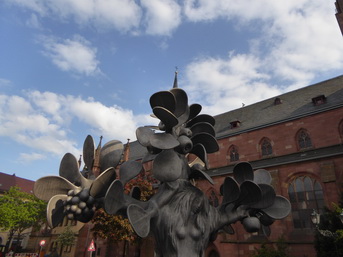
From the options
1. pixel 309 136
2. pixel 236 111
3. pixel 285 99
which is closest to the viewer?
pixel 309 136

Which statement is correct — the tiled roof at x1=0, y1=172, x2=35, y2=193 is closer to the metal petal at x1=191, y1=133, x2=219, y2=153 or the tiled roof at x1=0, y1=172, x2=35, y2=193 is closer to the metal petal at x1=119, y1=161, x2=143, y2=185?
the metal petal at x1=119, y1=161, x2=143, y2=185

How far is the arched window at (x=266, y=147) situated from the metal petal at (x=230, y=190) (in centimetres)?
1879

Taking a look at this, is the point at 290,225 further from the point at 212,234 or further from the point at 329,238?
the point at 212,234

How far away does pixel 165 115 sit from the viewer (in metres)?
3.52

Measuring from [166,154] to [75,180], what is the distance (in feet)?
4.26

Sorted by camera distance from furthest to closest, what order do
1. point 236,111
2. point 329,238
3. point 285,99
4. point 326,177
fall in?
point 236,111, point 285,99, point 326,177, point 329,238

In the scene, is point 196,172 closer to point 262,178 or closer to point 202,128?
point 202,128

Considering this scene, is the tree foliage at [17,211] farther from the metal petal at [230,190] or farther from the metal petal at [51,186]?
the metal petal at [230,190]

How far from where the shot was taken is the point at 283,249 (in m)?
15.2

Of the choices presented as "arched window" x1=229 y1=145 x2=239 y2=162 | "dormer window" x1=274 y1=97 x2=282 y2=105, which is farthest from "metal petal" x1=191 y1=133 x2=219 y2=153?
"dormer window" x1=274 y1=97 x2=282 y2=105

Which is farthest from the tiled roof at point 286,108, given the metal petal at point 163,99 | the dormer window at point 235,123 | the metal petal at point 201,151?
the metal petal at point 163,99

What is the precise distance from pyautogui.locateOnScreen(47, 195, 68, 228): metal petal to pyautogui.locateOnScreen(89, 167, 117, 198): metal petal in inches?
16.0

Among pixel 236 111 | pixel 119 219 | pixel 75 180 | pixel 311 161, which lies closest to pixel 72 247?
pixel 119 219

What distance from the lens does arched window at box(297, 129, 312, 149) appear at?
19312 mm
